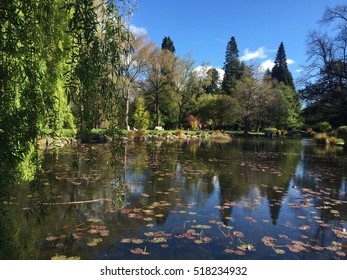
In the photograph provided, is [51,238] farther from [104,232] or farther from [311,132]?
[311,132]

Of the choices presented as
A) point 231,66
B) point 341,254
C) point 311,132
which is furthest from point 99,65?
point 231,66

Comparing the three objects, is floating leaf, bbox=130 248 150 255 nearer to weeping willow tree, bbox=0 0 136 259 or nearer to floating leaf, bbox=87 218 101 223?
floating leaf, bbox=87 218 101 223

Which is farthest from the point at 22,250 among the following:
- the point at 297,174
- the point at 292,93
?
the point at 292,93

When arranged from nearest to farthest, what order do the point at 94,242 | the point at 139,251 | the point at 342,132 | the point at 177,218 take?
the point at 139,251 → the point at 94,242 → the point at 177,218 → the point at 342,132

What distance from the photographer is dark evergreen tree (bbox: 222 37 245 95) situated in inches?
A: 2333

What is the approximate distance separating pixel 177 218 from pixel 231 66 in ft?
201

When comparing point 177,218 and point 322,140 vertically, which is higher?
point 322,140

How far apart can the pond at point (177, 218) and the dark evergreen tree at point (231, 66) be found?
168 ft

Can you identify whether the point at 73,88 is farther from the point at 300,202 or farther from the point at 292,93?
the point at 292,93

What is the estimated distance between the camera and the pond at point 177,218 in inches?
153

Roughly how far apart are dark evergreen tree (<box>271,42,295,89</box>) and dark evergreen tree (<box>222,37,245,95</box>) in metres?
9.37

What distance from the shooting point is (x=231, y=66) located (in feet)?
206

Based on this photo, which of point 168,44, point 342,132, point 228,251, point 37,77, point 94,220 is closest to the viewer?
point 37,77

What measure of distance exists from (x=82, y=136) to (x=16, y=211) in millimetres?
3396
